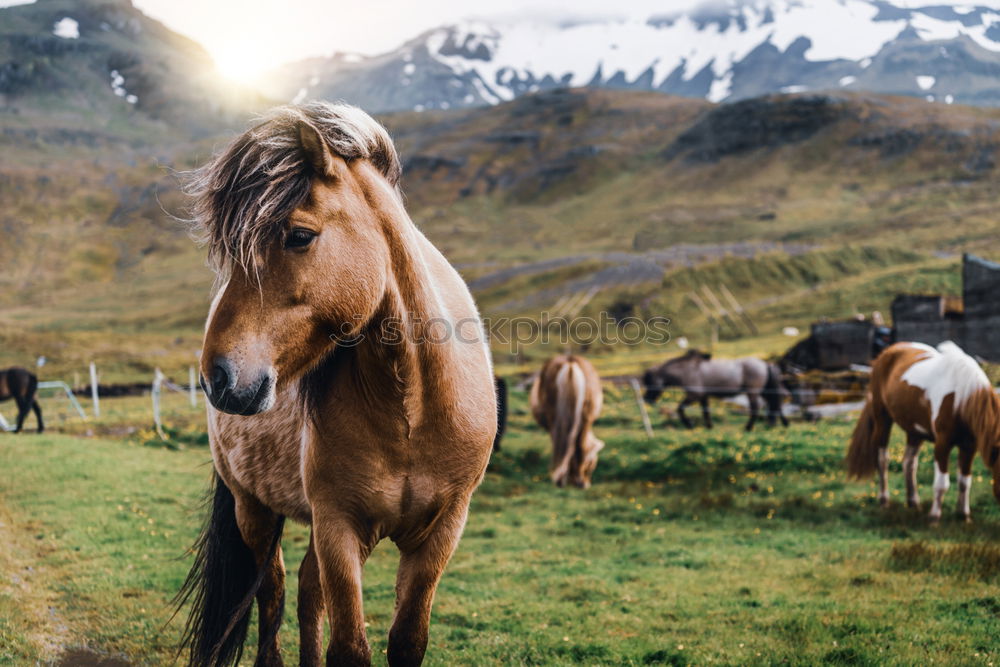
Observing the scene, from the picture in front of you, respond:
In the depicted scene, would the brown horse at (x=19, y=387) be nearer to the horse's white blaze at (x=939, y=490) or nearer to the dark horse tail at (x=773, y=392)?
the horse's white blaze at (x=939, y=490)

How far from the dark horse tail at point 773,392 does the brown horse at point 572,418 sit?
→ 8.80m

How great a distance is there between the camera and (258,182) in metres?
2.23

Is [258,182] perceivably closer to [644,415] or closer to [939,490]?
[939,490]

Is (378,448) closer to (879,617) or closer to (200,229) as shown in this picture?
(200,229)

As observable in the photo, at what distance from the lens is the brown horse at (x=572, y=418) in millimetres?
11555

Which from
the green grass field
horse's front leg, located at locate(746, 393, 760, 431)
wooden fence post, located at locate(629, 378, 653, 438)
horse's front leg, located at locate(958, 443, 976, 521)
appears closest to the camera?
the green grass field

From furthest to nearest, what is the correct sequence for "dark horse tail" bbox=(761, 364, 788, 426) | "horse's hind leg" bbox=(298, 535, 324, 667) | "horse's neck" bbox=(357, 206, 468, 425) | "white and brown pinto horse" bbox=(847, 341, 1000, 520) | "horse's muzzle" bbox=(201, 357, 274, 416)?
"dark horse tail" bbox=(761, 364, 788, 426) → "white and brown pinto horse" bbox=(847, 341, 1000, 520) → "horse's hind leg" bbox=(298, 535, 324, 667) → "horse's neck" bbox=(357, 206, 468, 425) → "horse's muzzle" bbox=(201, 357, 274, 416)

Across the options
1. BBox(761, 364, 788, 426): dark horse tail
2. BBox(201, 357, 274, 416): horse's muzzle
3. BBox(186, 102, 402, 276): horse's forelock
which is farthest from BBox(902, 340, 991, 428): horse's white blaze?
BBox(761, 364, 788, 426): dark horse tail

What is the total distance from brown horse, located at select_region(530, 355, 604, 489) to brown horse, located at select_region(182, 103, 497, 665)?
8254 mm

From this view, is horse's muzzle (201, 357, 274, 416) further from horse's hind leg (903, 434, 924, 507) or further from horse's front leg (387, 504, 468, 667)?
horse's hind leg (903, 434, 924, 507)

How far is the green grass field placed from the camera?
16.2ft

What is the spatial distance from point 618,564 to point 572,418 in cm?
390

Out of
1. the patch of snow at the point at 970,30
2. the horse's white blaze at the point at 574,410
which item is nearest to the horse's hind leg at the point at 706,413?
the horse's white blaze at the point at 574,410

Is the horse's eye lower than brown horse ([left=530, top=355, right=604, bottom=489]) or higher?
higher
